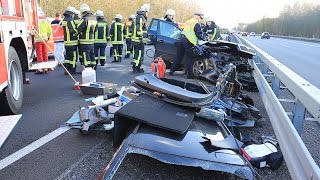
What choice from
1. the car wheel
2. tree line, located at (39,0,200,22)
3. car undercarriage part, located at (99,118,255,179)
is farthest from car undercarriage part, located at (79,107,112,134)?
tree line, located at (39,0,200,22)

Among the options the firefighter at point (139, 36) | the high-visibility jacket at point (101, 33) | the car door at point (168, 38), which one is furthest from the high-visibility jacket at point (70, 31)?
the car door at point (168, 38)

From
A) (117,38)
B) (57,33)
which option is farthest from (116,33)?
(57,33)

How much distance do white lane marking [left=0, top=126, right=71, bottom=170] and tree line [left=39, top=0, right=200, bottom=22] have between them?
15741mm

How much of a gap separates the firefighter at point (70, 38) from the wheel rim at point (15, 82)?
421 centimetres

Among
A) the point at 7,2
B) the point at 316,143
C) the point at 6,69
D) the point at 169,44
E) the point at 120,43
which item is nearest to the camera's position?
the point at 316,143

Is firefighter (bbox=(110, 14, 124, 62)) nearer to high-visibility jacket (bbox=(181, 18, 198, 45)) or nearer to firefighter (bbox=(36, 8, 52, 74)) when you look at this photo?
high-visibility jacket (bbox=(181, 18, 198, 45))

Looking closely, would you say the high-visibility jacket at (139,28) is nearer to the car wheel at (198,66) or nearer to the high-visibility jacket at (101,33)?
the high-visibility jacket at (101,33)

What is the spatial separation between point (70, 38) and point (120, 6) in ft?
112

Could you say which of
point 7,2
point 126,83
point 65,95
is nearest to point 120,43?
point 126,83

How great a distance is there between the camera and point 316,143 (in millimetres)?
4250

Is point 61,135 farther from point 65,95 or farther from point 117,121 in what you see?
point 65,95

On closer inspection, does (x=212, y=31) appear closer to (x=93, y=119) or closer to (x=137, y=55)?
(x=137, y=55)

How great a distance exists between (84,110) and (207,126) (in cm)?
158

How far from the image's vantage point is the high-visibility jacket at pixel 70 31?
9617mm
